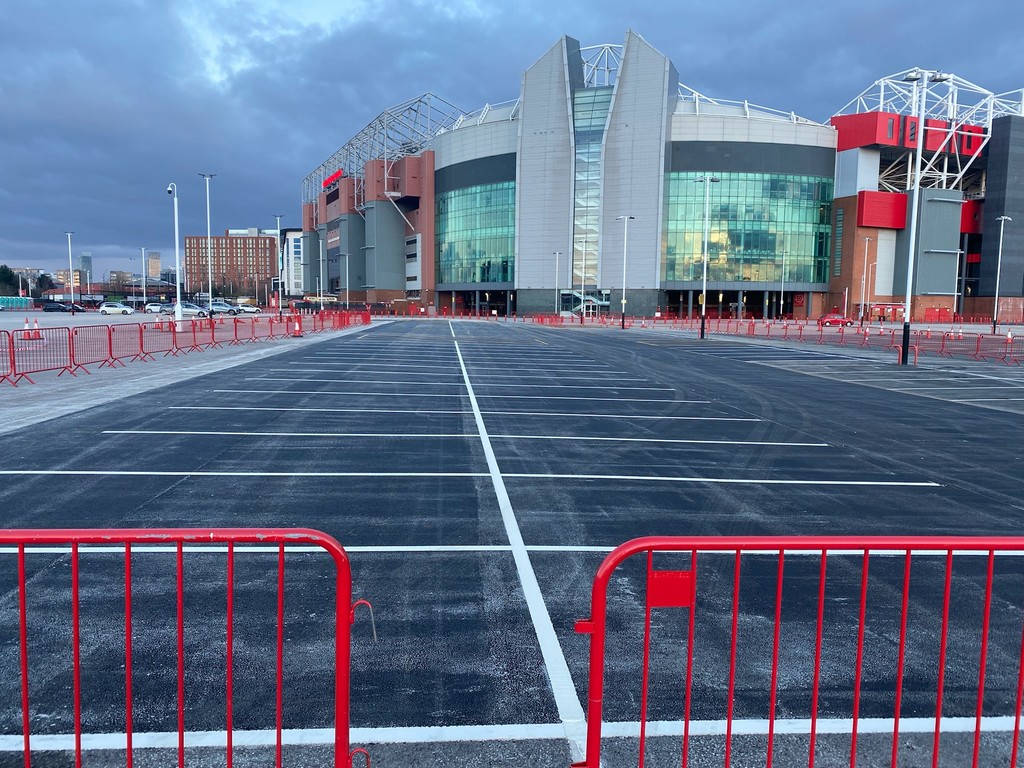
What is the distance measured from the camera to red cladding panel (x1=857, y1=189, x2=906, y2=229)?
8556cm

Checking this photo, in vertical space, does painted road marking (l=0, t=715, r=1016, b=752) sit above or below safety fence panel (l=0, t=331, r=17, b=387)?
below

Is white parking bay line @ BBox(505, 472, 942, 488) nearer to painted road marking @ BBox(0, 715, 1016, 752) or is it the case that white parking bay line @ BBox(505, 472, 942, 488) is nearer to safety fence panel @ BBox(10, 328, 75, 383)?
painted road marking @ BBox(0, 715, 1016, 752)

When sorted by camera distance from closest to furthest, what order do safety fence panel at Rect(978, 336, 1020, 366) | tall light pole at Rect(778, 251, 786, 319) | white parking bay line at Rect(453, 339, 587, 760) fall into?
white parking bay line at Rect(453, 339, 587, 760), safety fence panel at Rect(978, 336, 1020, 366), tall light pole at Rect(778, 251, 786, 319)

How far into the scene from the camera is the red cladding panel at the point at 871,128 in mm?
83500

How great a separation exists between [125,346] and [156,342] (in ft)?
9.04

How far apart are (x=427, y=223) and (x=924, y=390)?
94.0 m

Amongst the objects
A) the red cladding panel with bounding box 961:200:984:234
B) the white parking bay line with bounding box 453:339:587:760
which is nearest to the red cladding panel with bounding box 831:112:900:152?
the red cladding panel with bounding box 961:200:984:234

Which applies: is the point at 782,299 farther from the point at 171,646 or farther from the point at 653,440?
the point at 171,646

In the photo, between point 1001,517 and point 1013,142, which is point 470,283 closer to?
point 1013,142

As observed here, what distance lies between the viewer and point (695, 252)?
291ft

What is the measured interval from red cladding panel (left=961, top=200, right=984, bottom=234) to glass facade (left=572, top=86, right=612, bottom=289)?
44.7 meters

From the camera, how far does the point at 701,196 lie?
87.8 metres

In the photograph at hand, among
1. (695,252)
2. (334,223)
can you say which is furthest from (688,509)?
(334,223)

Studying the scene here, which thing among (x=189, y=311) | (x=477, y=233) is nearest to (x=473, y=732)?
(x=189, y=311)
